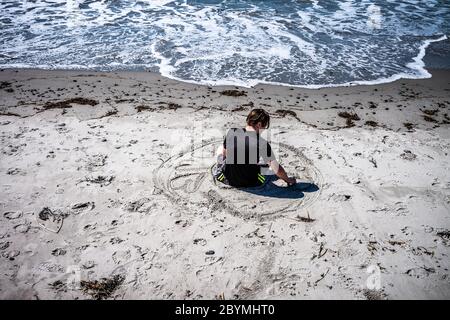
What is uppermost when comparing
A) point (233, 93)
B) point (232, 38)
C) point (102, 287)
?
point (232, 38)

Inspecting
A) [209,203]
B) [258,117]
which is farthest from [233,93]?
[209,203]

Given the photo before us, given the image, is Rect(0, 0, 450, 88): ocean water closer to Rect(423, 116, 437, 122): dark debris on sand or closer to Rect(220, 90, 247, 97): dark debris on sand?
Rect(220, 90, 247, 97): dark debris on sand

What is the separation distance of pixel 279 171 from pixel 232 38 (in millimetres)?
6969

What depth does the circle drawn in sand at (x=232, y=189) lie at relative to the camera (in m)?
4.24

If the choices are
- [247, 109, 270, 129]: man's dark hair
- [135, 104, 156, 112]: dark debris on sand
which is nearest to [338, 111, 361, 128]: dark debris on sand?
[247, 109, 270, 129]: man's dark hair

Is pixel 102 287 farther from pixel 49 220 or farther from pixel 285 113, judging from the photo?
pixel 285 113

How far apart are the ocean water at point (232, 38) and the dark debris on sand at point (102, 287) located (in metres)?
5.63

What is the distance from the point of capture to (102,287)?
127 inches

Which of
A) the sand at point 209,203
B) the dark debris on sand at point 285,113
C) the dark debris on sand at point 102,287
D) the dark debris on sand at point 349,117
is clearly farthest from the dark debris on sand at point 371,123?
the dark debris on sand at point 102,287

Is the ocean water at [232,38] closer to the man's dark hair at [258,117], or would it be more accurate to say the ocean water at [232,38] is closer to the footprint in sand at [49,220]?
the man's dark hair at [258,117]

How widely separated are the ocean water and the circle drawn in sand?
3356 mm

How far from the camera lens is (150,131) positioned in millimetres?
5758
